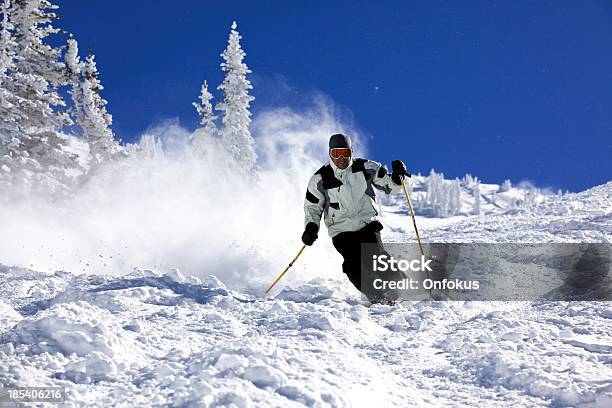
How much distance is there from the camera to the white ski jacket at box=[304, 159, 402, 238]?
7.84m

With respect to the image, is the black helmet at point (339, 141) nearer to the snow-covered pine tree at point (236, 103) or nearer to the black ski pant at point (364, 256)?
the black ski pant at point (364, 256)

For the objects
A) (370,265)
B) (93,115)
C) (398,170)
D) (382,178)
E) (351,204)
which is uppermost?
(93,115)

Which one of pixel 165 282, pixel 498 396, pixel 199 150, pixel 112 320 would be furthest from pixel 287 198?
pixel 498 396

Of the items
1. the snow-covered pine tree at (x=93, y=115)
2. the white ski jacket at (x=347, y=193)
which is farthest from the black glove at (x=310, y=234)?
the snow-covered pine tree at (x=93, y=115)

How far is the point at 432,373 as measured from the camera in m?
4.70

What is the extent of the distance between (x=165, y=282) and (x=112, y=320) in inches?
102


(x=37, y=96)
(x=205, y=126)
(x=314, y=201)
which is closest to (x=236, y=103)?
(x=205, y=126)

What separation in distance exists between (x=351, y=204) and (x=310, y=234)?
77 centimetres

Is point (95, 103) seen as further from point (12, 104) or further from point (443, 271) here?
point (443, 271)

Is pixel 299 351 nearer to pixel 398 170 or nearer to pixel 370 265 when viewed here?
pixel 370 265

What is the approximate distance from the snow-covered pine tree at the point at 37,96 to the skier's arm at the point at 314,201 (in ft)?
54.4

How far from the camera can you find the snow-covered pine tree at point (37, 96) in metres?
20.9

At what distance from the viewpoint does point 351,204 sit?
793cm

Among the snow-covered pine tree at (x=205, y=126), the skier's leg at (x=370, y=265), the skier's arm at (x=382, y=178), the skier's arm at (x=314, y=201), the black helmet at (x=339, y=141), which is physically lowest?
the skier's leg at (x=370, y=265)
